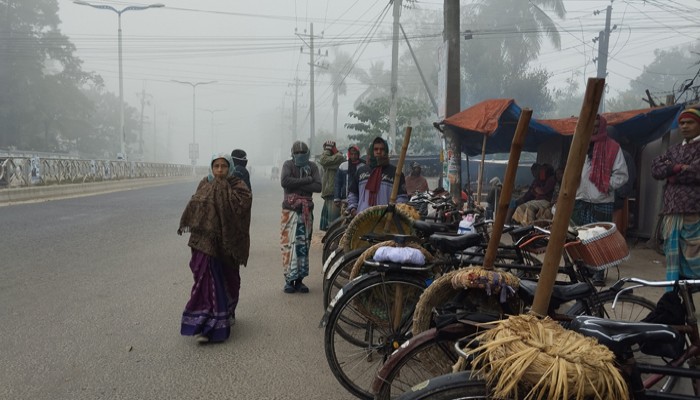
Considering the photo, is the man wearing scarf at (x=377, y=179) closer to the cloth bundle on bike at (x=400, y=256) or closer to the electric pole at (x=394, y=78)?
the cloth bundle on bike at (x=400, y=256)

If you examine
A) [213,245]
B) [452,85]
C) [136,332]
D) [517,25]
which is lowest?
[136,332]

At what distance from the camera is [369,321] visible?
336cm

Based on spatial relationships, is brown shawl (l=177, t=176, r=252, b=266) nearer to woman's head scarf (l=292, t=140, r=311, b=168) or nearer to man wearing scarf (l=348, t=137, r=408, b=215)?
woman's head scarf (l=292, t=140, r=311, b=168)

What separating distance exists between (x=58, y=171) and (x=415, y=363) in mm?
21876

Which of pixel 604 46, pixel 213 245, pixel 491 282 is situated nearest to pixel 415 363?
pixel 491 282

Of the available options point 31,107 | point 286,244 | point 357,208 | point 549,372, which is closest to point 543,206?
point 357,208

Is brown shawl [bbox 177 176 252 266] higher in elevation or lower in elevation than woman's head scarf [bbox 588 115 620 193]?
lower

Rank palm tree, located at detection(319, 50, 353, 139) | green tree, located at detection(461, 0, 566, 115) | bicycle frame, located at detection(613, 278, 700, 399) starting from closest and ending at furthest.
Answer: bicycle frame, located at detection(613, 278, 700, 399)
green tree, located at detection(461, 0, 566, 115)
palm tree, located at detection(319, 50, 353, 139)

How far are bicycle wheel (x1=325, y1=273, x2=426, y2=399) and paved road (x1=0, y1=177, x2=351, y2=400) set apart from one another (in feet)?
0.63

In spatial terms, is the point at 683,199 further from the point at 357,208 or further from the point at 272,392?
the point at 272,392

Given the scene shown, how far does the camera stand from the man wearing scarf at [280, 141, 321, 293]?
5559mm

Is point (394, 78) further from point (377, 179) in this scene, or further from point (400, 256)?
point (400, 256)

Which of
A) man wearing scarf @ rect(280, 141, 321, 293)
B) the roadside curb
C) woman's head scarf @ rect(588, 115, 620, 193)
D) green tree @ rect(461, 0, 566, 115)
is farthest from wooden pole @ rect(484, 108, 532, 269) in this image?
green tree @ rect(461, 0, 566, 115)

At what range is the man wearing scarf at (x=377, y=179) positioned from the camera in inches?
216
